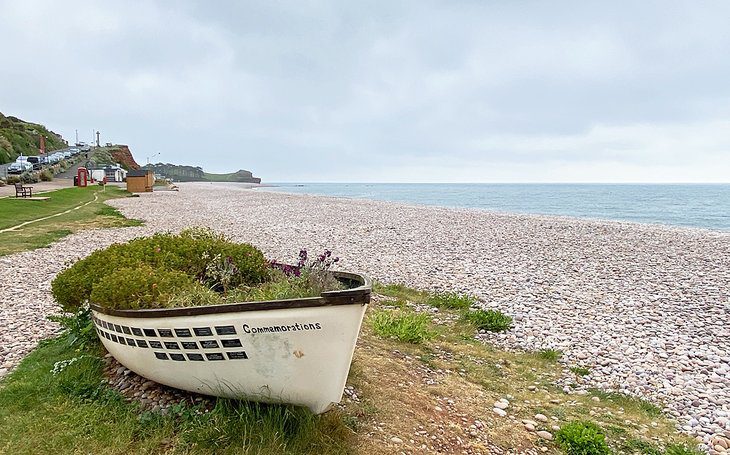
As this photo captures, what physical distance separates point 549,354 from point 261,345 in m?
5.27

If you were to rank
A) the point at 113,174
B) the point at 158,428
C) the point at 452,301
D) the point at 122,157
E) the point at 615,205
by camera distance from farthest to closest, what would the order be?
the point at 122,157 < the point at 113,174 < the point at 615,205 < the point at 452,301 < the point at 158,428

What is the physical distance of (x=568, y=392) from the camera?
21.1 feet

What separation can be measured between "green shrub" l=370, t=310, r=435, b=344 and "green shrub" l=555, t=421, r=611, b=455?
304 cm

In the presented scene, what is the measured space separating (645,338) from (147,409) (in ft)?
26.3

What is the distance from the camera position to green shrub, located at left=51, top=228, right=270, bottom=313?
6.01 metres

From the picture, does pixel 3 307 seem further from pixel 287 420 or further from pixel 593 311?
pixel 593 311

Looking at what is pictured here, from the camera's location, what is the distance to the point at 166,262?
21.1 feet

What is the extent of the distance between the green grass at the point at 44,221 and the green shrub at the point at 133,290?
13.1 m

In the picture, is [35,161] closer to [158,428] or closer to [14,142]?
[14,142]

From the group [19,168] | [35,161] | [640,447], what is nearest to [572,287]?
[640,447]

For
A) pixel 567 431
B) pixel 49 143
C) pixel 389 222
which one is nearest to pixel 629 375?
pixel 567 431

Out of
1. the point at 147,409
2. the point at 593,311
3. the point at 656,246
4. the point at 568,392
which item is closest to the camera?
the point at 147,409

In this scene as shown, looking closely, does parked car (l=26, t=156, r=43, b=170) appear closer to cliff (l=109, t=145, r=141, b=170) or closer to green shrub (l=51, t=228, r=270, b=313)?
cliff (l=109, t=145, r=141, b=170)

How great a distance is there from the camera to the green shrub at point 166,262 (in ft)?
19.7
